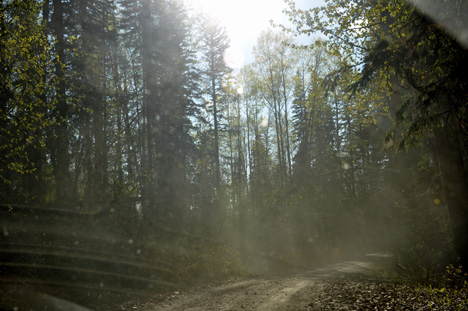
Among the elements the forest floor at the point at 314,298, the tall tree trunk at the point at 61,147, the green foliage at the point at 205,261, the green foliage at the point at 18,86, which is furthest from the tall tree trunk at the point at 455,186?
the tall tree trunk at the point at 61,147

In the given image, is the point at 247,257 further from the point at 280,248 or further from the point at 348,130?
the point at 348,130

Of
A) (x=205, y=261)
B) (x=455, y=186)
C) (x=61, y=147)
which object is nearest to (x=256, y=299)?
(x=455, y=186)

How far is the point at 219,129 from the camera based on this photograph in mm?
31531

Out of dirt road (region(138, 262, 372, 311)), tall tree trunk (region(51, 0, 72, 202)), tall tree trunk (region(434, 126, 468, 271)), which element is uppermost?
tall tree trunk (region(51, 0, 72, 202))

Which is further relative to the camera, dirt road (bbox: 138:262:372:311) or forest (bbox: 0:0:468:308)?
forest (bbox: 0:0:468:308)

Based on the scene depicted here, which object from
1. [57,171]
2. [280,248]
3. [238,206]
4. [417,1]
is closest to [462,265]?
[417,1]

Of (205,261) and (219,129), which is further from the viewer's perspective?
(219,129)

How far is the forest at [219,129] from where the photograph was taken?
9586mm

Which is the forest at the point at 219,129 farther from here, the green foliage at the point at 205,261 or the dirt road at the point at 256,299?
the dirt road at the point at 256,299

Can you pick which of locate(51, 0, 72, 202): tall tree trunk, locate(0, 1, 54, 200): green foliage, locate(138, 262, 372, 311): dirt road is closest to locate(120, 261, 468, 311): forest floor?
A: locate(138, 262, 372, 311): dirt road

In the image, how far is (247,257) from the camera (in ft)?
66.9

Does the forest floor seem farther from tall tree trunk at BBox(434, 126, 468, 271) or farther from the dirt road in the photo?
tall tree trunk at BBox(434, 126, 468, 271)

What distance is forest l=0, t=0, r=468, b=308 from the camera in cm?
959

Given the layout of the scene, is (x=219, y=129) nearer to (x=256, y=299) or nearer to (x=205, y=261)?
(x=205, y=261)
